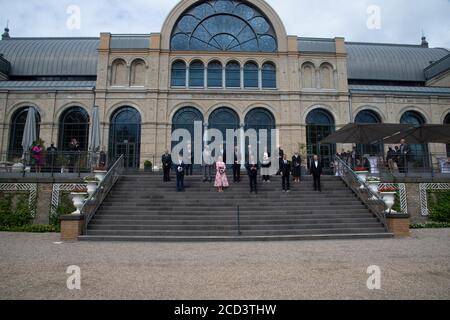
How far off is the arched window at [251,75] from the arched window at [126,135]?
9.01m

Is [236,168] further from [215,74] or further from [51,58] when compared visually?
[51,58]

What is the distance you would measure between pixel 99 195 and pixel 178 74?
15288 mm

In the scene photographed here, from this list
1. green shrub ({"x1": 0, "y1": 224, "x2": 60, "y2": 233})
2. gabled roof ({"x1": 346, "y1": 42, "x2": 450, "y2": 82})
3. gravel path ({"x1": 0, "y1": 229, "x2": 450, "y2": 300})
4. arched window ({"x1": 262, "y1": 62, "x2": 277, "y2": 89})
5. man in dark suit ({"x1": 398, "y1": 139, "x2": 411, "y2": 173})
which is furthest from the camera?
gabled roof ({"x1": 346, "y1": 42, "x2": 450, "y2": 82})

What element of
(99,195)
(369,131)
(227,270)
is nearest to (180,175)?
(99,195)

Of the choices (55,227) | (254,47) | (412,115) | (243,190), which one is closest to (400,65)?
(412,115)

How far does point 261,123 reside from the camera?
25.2m

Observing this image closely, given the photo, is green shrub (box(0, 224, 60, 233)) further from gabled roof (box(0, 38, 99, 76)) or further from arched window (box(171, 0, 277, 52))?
gabled roof (box(0, 38, 99, 76))

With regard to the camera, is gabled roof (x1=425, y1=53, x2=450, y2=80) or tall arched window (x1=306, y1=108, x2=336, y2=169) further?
gabled roof (x1=425, y1=53, x2=450, y2=80)

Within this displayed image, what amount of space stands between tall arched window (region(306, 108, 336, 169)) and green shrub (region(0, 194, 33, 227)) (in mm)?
18857

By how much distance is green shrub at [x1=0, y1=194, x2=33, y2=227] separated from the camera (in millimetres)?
14109

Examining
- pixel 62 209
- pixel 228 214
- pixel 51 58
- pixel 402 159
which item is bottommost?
pixel 228 214

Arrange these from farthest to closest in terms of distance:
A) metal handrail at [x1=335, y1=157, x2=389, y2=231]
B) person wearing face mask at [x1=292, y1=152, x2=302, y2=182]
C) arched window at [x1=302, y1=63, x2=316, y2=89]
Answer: arched window at [x1=302, y1=63, x2=316, y2=89], person wearing face mask at [x1=292, y1=152, x2=302, y2=182], metal handrail at [x1=335, y1=157, x2=389, y2=231]

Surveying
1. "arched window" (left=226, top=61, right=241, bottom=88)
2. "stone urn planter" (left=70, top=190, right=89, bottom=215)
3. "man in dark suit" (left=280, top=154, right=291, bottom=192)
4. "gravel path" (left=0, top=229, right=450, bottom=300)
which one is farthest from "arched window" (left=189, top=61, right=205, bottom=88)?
"gravel path" (left=0, top=229, right=450, bottom=300)

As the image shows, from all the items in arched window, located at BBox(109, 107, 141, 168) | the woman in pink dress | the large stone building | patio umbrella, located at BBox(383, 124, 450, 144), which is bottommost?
the woman in pink dress
